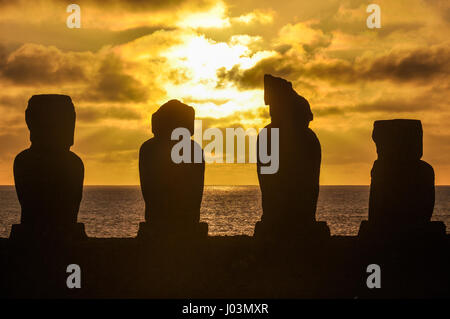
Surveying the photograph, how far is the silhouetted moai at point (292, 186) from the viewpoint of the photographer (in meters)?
13.2

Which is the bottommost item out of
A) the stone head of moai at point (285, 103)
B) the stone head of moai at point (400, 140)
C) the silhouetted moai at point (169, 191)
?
the silhouetted moai at point (169, 191)

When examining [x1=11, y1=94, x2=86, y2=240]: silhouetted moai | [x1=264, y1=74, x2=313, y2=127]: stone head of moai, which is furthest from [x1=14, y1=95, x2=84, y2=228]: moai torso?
[x1=264, y1=74, x2=313, y2=127]: stone head of moai

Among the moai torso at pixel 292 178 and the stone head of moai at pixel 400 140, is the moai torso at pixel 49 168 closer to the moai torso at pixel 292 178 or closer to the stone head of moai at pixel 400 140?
the moai torso at pixel 292 178

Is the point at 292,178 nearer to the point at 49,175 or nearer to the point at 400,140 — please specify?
the point at 400,140

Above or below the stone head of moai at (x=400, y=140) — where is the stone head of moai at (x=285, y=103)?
above

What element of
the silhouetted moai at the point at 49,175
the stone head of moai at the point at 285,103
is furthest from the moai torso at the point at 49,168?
the stone head of moai at the point at 285,103

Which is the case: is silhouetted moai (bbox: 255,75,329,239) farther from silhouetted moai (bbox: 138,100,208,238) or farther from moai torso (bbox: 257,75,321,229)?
silhouetted moai (bbox: 138,100,208,238)

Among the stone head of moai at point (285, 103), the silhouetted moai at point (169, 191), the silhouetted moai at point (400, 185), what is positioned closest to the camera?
the silhouetted moai at point (169, 191)

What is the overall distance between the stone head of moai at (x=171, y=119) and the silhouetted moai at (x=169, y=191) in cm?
22

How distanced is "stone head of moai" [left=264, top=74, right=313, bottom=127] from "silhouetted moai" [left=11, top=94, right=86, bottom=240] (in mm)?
4373

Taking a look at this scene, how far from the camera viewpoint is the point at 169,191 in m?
13.0

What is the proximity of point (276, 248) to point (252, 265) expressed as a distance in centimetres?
69

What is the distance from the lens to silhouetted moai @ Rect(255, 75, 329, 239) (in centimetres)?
1316
